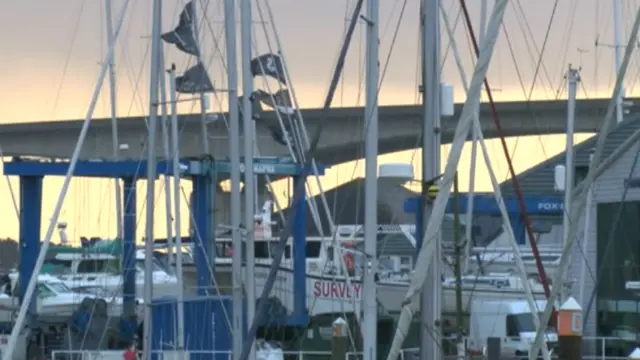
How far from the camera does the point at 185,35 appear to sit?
942 inches

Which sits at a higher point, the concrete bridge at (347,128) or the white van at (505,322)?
the concrete bridge at (347,128)

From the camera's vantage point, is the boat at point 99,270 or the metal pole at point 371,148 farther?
the boat at point 99,270

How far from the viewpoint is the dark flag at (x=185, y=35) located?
23844 mm

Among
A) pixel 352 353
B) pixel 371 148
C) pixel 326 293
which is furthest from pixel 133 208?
pixel 371 148

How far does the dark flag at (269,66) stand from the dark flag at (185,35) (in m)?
1.17

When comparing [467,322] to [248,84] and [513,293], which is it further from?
[248,84]

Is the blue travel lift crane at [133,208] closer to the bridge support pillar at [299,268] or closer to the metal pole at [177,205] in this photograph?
the bridge support pillar at [299,268]

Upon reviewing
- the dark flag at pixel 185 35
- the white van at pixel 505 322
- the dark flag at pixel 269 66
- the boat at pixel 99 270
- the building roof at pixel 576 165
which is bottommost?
the white van at pixel 505 322

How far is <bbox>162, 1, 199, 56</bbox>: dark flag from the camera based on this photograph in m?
23.8

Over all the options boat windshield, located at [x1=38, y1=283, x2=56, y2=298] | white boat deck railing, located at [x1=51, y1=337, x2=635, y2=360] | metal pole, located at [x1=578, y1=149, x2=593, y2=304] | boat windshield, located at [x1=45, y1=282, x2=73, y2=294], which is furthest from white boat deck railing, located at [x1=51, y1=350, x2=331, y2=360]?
boat windshield, located at [x1=45, y1=282, x2=73, y2=294]

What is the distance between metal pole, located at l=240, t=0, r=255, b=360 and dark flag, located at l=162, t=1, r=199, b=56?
15.4 ft

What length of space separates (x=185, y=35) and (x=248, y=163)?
20.0 feet

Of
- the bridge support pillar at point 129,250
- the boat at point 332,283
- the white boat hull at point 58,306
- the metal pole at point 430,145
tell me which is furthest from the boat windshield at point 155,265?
the metal pole at point 430,145

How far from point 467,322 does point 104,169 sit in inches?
311
